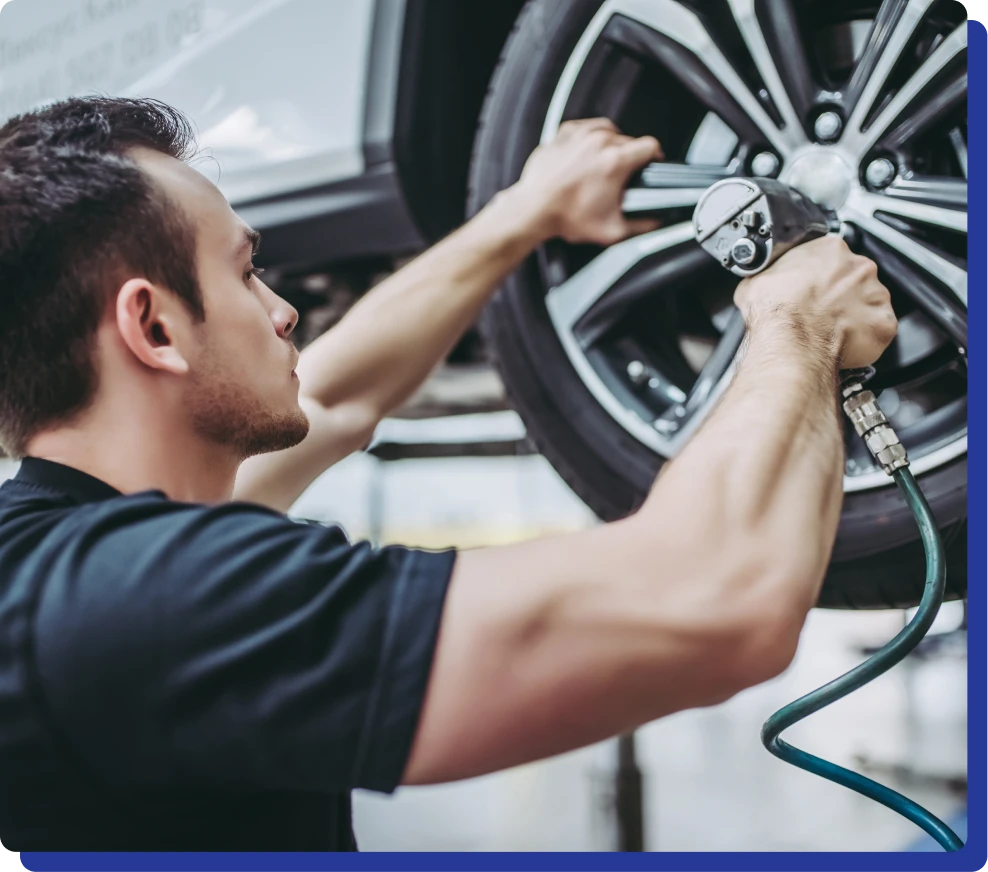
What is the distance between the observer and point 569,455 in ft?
2.75

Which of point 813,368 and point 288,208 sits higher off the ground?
point 813,368

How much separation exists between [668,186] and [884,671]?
383mm

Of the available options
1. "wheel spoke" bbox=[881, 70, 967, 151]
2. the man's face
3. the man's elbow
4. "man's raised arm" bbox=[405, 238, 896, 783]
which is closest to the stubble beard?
the man's face

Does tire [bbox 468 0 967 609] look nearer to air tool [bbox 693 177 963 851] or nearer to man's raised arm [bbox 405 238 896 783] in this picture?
air tool [bbox 693 177 963 851]

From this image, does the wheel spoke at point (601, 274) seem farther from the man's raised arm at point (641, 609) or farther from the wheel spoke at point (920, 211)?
the man's raised arm at point (641, 609)

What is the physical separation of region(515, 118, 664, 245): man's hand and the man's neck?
35 centimetres

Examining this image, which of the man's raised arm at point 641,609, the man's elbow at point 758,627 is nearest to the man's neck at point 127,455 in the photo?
the man's raised arm at point 641,609

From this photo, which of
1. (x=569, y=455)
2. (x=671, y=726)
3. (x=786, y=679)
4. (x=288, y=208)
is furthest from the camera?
(x=671, y=726)

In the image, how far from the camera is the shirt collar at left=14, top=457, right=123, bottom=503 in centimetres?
61

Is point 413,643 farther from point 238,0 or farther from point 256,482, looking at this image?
point 238,0

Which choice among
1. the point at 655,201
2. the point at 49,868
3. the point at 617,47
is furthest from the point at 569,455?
the point at 49,868

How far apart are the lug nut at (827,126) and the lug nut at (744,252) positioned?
0.12 metres

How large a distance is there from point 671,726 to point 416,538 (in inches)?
15.8

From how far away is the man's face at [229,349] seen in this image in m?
0.66
